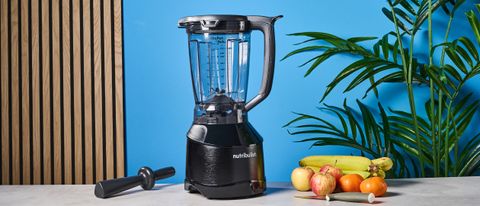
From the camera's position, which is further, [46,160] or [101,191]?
[46,160]

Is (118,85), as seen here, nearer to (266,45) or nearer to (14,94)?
(14,94)

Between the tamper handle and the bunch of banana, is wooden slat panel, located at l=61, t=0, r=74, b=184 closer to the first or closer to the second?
the tamper handle

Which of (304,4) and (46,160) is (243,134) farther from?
(46,160)

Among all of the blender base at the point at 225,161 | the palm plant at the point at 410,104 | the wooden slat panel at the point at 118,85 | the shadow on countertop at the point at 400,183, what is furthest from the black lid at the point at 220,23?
the wooden slat panel at the point at 118,85

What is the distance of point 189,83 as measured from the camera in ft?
9.34

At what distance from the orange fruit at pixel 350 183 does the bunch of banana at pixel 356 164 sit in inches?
3.8

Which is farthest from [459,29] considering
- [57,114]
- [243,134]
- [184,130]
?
[57,114]

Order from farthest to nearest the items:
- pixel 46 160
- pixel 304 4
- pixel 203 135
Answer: pixel 46 160 → pixel 304 4 → pixel 203 135

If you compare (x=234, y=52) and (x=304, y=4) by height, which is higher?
(x=304, y=4)

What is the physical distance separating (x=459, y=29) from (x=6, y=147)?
6.29 ft

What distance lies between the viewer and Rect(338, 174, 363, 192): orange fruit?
6.01 feet

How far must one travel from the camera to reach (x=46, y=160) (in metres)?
2.99

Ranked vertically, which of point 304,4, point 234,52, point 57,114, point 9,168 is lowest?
point 9,168

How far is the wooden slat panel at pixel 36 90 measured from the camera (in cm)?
294
